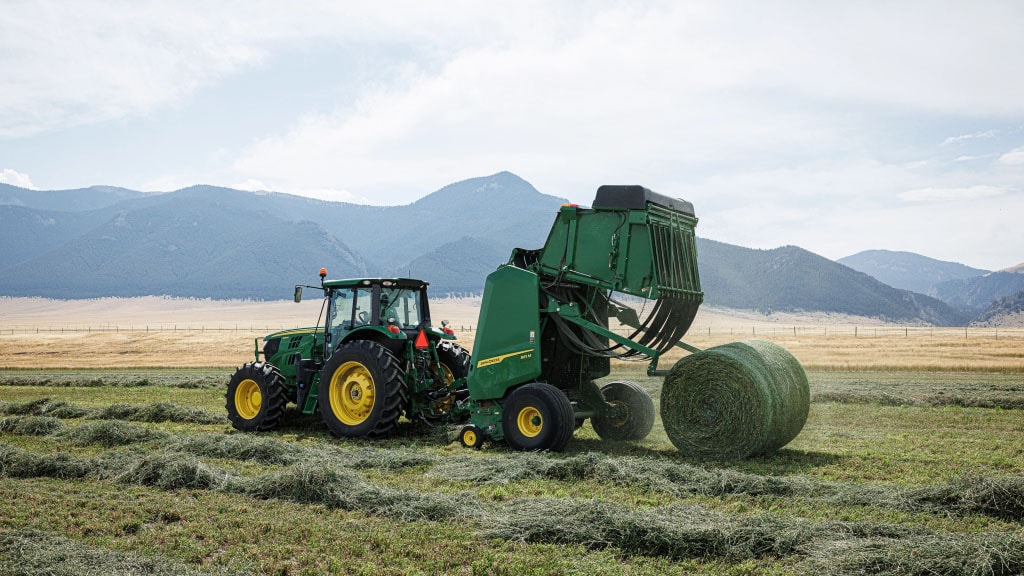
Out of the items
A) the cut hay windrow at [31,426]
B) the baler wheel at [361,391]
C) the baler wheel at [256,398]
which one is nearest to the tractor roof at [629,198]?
the baler wheel at [361,391]

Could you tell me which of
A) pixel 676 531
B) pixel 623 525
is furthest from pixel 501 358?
pixel 676 531

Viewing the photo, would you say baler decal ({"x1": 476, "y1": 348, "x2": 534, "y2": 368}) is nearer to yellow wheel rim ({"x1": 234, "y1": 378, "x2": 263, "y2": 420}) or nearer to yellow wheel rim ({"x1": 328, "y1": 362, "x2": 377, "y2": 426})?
yellow wheel rim ({"x1": 328, "y1": 362, "x2": 377, "y2": 426})

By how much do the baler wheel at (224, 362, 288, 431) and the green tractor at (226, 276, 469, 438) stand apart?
0.05ft

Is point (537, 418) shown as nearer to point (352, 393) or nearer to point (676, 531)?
point (352, 393)

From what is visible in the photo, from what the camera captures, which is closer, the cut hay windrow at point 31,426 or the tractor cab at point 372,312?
the cut hay windrow at point 31,426

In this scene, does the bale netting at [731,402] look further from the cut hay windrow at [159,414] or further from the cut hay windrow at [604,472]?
the cut hay windrow at [159,414]

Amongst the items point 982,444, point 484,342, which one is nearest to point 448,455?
point 484,342

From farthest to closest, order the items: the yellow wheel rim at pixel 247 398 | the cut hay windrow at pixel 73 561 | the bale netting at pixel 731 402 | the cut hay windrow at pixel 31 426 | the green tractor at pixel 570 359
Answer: the yellow wheel rim at pixel 247 398, the cut hay windrow at pixel 31 426, the green tractor at pixel 570 359, the bale netting at pixel 731 402, the cut hay windrow at pixel 73 561

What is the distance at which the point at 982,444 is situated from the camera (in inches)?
457

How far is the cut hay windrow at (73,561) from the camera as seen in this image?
581cm

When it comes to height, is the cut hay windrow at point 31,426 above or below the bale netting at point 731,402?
below

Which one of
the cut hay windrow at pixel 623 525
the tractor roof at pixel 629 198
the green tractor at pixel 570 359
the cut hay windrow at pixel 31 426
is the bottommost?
the cut hay windrow at pixel 31 426

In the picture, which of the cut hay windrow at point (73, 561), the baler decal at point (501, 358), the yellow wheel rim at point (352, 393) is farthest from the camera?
the yellow wheel rim at point (352, 393)

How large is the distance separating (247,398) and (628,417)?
21.5ft
